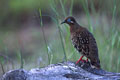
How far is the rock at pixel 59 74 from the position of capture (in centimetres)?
475

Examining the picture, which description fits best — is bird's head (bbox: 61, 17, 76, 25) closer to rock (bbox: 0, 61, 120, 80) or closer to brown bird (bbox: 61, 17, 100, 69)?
brown bird (bbox: 61, 17, 100, 69)

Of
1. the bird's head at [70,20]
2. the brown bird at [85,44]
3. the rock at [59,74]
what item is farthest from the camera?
the bird's head at [70,20]

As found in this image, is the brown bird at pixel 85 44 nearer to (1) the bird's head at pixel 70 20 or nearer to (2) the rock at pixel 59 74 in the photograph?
(1) the bird's head at pixel 70 20

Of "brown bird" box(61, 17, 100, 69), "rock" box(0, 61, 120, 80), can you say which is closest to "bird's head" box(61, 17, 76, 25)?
"brown bird" box(61, 17, 100, 69)

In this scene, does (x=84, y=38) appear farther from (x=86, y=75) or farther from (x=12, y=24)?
(x=12, y=24)

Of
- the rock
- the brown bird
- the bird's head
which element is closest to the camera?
the rock

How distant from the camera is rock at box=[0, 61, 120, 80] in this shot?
15.6ft

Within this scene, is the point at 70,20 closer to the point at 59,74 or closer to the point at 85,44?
the point at 85,44

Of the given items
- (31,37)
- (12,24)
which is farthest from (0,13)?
(31,37)

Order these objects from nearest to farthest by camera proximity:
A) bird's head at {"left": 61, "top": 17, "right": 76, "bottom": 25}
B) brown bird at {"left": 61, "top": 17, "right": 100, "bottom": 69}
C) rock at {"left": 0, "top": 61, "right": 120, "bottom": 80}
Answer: rock at {"left": 0, "top": 61, "right": 120, "bottom": 80} < brown bird at {"left": 61, "top": 17, "right": 100, "bottom": 69} < bird's head at {"left": 61, "top": 17, "right": 76, "bottom": 25}

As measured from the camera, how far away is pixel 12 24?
14.9 metres

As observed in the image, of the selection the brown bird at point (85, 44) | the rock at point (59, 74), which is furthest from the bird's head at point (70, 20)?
the rock at point (59, 74)

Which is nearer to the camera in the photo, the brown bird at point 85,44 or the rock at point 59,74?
the rock at point 59,74

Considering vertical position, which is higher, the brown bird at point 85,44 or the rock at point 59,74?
the brown bird at point 85,44
